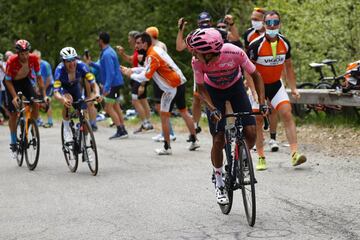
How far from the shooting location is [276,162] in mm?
12227

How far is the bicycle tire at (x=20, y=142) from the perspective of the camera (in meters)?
13.2

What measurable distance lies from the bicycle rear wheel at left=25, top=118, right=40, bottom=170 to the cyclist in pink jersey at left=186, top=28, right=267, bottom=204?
15.2 ft

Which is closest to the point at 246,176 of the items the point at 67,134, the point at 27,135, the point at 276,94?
the point at 276,94

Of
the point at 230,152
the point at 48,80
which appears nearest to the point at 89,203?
the point at 230,152

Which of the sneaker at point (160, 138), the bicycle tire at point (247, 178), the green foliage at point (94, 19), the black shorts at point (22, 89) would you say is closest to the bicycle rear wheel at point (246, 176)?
the bicycle tire at point (247, 178)

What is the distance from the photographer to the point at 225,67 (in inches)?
335

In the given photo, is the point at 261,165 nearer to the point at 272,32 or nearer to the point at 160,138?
the point at 272,32

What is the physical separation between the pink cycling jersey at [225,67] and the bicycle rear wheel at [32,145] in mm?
4780

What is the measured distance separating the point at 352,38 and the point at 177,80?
246 inches

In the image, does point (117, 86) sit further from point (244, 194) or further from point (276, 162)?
point (244, 194)

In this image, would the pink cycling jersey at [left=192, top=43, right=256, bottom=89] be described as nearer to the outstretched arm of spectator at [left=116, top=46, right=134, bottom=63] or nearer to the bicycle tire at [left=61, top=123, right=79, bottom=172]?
the bicycle tire at [left=61, top=123, right=79, bottom=172]

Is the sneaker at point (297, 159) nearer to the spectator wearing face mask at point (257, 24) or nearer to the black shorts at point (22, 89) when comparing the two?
the spectator wearing face mask at point (257, 24)

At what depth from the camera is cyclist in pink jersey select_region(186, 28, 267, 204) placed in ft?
26.6

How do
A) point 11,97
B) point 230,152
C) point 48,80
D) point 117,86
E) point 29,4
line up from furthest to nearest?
point 29,4 < point 48,80 < point 117,86 < point 11,97 < point 230,152
